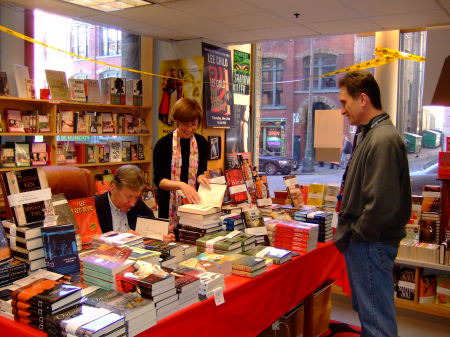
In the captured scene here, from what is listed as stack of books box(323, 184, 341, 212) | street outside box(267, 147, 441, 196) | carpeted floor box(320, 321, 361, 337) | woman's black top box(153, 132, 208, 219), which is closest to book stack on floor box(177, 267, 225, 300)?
woman's black top box(153, 132, 208, 219)

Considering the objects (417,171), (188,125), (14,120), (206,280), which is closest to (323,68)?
(417,171)

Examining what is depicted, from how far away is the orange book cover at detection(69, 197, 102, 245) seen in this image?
251 centimetres

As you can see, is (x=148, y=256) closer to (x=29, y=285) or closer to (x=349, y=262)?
(x=29, y=285)

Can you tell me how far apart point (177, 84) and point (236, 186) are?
9.24 feet

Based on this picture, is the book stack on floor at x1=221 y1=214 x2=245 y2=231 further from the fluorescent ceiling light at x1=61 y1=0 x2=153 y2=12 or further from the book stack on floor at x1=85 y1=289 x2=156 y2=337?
the fluorescent ceiling light at x1=61 y1=0 x2=153 y2=12

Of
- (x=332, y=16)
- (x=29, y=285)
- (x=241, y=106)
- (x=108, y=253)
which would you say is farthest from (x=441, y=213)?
(x=29, y=285)

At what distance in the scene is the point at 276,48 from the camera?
695cm

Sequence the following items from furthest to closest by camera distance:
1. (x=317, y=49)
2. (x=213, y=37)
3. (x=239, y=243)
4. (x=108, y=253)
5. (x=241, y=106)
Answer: (x=317, y=49)
(x=241, y=106)
(x=213, y=37)
(x=239, y=243)
(x=108, y=253)

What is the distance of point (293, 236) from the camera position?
286 cm

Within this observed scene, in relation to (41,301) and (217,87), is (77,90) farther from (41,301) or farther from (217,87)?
(41,301)

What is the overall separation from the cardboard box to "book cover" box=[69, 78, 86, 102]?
356 centimetres

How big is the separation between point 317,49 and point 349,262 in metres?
4.80

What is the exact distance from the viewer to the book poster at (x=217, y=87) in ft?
18.1

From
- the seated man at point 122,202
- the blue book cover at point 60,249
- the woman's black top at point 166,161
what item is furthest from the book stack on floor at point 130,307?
the woman's black top at point 166,161
